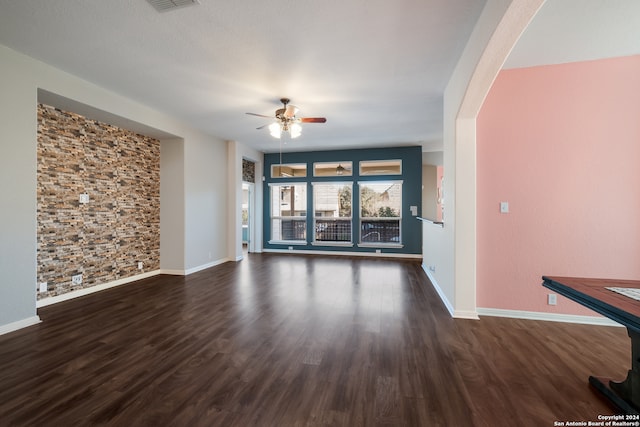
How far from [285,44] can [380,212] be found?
18.0 feet

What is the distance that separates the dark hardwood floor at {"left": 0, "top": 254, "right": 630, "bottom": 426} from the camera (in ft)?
5.32

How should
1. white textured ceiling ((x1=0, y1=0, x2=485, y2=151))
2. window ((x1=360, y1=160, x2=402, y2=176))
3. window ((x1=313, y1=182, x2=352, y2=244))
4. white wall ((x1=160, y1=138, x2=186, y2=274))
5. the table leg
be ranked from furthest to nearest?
window ((x1=313, y1=182, x2=352, y2=244)) < window ((x1=360, y1=160, x2=402, y2=176)) < white wall ((x1=160, y1=138, x2=186, y2=274)) < white textured ceiling ((x1=0, y1=0, x2=485, y2=151)) < the table leg

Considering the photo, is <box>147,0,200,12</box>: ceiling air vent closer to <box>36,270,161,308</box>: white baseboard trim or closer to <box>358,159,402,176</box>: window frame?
<box>36,270,161,308</box>: white baseboard trim

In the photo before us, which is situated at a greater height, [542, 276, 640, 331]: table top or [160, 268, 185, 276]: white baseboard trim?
[542, 276, 640, 331]: table top

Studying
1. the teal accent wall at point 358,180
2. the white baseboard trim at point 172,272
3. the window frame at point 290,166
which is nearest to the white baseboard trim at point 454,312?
the teal accent wall at point 358,180

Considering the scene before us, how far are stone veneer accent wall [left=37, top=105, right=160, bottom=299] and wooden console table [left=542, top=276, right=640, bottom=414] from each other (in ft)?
18.4

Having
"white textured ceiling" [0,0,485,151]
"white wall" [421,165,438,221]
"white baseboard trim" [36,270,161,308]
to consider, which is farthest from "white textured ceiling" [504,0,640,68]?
"white baseboard trim" [36,270,161,308]

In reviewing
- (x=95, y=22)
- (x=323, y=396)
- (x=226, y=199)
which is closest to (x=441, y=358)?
(x=323, y=396)

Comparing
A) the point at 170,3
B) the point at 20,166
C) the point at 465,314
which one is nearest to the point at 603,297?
the point at 465,314

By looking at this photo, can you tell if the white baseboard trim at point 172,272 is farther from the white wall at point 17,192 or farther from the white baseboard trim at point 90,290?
the white wall at point 17,192

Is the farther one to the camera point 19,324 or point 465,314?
point 465,314

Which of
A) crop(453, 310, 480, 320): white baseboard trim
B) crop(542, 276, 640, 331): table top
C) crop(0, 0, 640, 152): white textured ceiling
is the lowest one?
crop(453, 310, 480, 320): white baseboard trim

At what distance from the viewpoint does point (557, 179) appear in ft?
9.77

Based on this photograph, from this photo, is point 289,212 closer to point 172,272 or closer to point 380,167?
point 380,167
